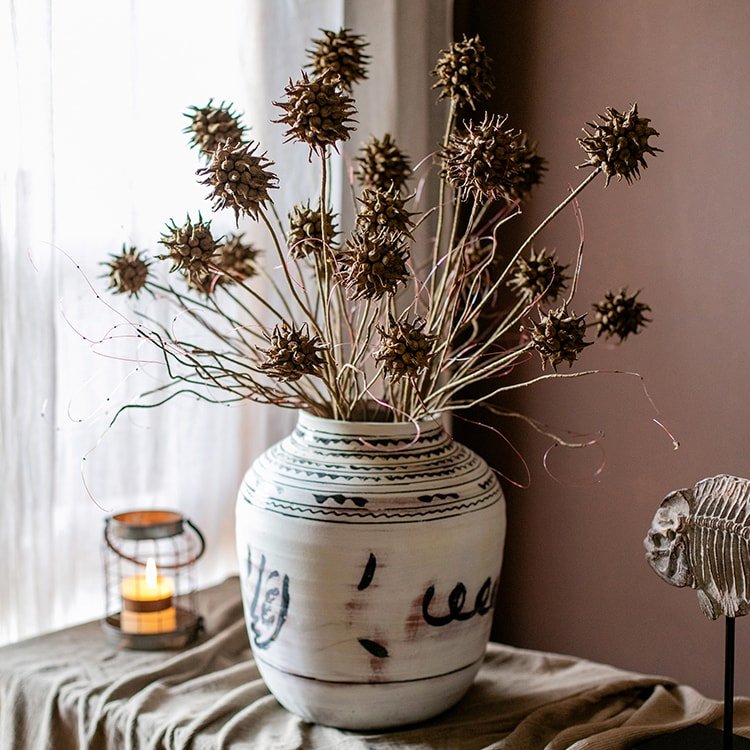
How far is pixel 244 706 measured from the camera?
46.4 inches

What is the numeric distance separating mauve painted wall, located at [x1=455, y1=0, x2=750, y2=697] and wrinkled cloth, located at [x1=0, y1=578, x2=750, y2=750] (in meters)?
0.26

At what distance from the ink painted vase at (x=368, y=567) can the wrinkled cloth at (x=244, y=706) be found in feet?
0.15

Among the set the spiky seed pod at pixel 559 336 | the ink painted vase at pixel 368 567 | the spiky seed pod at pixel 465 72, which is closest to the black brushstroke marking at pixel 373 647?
the ink painted vase at pixel 368 567

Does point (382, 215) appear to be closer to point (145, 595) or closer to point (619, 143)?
point (619, 143)

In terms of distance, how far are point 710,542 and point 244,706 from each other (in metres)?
0.56

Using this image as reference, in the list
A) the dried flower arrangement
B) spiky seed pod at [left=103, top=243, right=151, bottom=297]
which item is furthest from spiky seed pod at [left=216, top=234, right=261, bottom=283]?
spiky seed pod at [left=103, top=243, right=151, bottom=297]

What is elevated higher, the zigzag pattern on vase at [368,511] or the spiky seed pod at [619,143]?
the spiky seed pod at [619,143]

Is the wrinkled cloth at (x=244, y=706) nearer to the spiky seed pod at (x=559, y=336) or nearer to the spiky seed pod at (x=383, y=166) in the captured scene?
the spiky seed pod at (x=559, y=336)

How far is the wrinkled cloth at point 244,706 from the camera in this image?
110cm

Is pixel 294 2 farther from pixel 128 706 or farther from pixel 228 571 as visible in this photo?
pixel 128 706

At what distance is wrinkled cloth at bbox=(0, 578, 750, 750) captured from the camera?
1.10 m

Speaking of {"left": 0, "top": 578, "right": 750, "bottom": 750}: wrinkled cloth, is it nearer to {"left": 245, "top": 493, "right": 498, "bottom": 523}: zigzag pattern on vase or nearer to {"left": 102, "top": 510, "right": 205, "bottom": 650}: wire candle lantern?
{"left": 102, "top": 510, "right": 205, "bottom": 650}: wire candle lantern

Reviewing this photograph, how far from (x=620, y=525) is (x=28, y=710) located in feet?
2.82

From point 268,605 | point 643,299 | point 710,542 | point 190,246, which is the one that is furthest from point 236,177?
point 643,299
